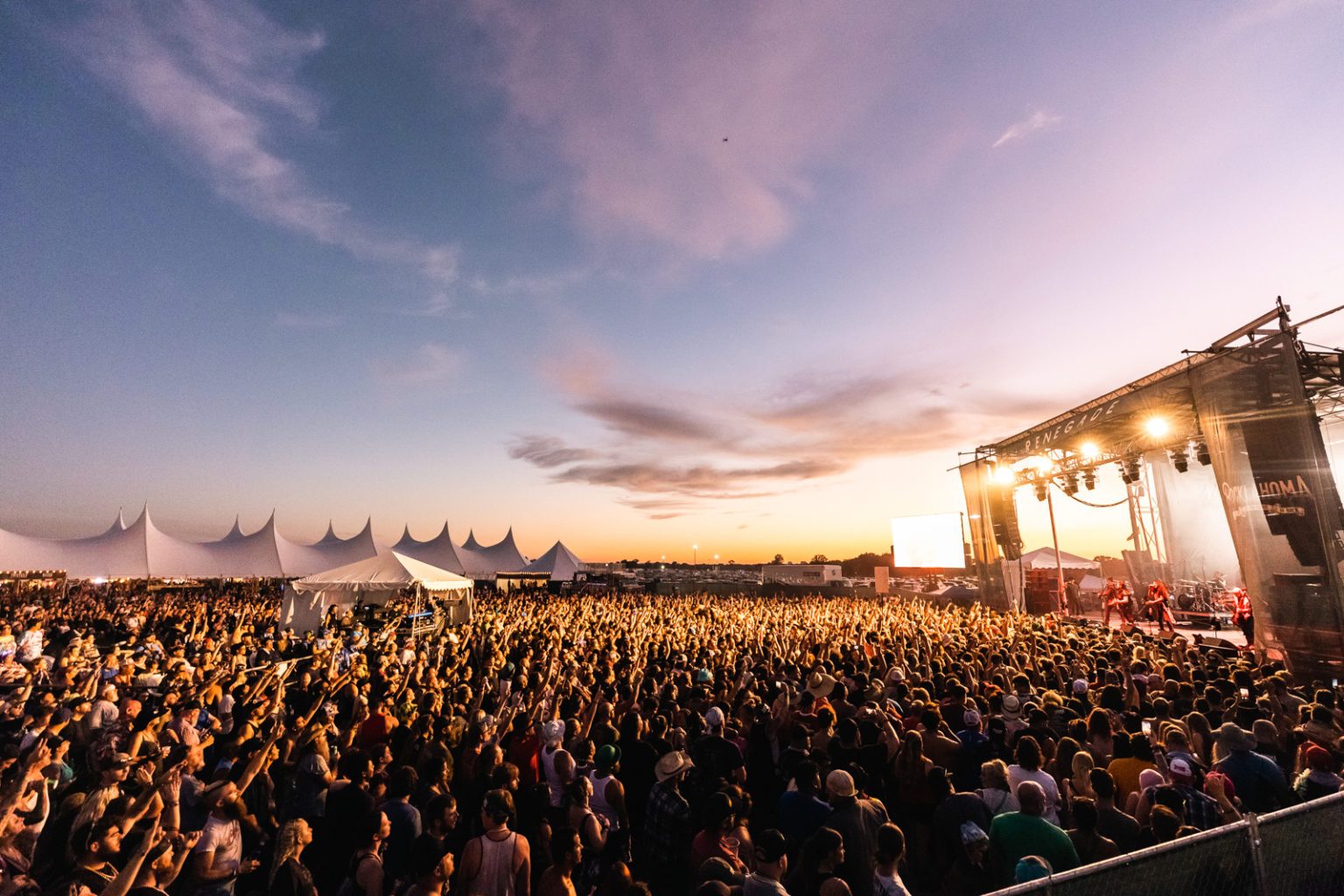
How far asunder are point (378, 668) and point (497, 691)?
275 cm

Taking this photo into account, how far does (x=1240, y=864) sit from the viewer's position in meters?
2.90

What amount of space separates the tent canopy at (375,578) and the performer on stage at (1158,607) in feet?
76.7

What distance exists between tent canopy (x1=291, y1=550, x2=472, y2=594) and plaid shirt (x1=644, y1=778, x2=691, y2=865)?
15.1 m

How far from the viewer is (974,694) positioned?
7.50 m

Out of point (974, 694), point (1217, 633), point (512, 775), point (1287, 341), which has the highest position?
point (1287, 341)

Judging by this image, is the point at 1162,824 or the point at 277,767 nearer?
the point at 1162,824

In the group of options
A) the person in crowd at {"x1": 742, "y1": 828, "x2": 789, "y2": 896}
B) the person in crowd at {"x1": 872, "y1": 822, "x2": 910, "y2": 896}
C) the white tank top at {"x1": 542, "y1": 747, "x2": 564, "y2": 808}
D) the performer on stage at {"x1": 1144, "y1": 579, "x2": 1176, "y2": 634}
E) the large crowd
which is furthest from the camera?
the performer on stage at {"x1": 1144, "y1": 579, "x2": 1176, "y2": 634}

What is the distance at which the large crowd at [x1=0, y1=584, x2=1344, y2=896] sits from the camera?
3.10 meters

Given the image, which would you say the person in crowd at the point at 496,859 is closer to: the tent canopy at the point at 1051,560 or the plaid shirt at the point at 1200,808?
the plaid shirt at the point at 1200,808

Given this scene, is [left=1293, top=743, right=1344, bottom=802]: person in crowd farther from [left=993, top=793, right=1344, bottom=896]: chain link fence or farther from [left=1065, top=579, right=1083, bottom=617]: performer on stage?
[left=1065, top=579, right=1083, bottom=617]: performer on stage

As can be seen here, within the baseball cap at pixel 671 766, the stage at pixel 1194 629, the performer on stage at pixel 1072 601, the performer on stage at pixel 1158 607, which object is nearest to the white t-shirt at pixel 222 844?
the baseball cap at pixel 671 766

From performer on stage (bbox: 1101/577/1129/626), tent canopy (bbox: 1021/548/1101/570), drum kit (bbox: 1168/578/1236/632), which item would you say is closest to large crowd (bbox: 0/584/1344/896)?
performer on stage (bbox: 1101/577/1129/626)

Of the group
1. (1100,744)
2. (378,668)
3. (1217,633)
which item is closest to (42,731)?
(378,668)

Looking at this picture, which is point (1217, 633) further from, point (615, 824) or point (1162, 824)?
point (615, 824)
